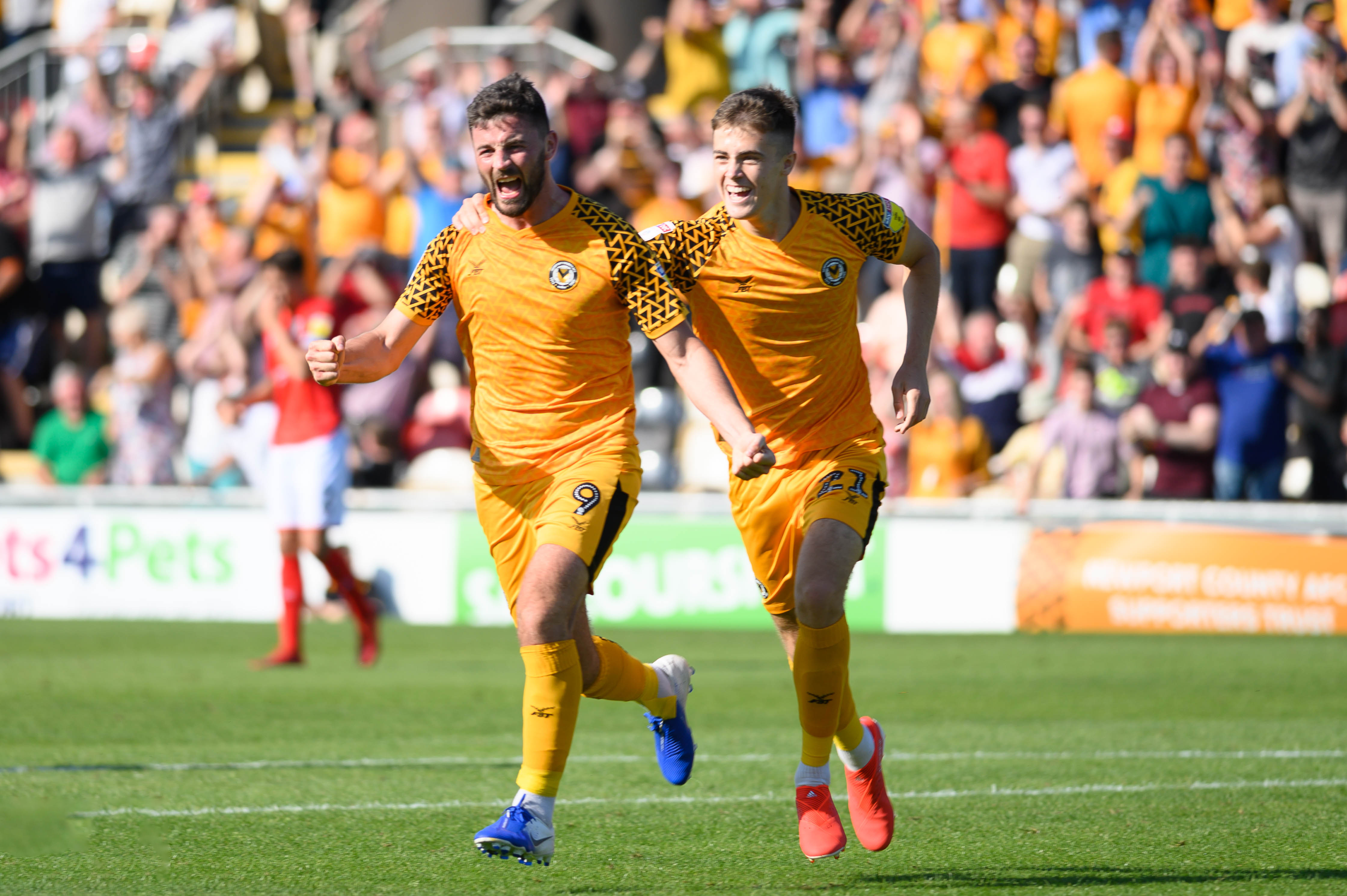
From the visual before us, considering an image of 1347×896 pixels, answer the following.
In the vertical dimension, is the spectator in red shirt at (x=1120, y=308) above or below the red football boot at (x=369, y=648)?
above

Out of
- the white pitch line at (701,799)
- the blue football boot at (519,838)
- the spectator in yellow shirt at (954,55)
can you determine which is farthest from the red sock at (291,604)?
the spectator in yellow shirt at (954,55)

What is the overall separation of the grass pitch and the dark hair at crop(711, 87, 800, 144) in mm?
2473

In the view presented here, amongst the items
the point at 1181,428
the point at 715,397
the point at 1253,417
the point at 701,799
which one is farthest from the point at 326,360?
the point at 1253,417

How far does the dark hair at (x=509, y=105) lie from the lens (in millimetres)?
5594

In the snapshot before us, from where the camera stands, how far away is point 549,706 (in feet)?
18.3

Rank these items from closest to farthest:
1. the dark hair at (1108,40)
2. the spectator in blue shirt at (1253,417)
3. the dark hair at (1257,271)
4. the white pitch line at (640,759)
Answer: the white pitch line at (640,759), the spectator in blue shirt at (1253,417), the dark hair at (1257,271), the dark hair at (1108,40)

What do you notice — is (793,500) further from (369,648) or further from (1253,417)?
(1253,417)

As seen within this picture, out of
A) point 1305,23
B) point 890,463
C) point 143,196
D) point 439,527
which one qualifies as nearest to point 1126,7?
point 1305,23

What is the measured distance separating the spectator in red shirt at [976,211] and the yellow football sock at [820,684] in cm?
1087

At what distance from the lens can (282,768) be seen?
7.86 meters

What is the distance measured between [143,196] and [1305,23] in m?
12.5

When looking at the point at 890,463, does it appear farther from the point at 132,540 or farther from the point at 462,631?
the point at 132,540

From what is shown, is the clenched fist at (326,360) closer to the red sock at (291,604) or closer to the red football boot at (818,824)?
the red football boot at (818,824)

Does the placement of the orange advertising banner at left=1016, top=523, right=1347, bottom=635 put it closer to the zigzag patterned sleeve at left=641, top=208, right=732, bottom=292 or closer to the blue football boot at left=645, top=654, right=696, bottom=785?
the blue football boot at left=645, top=654, right=696, bottom=785
